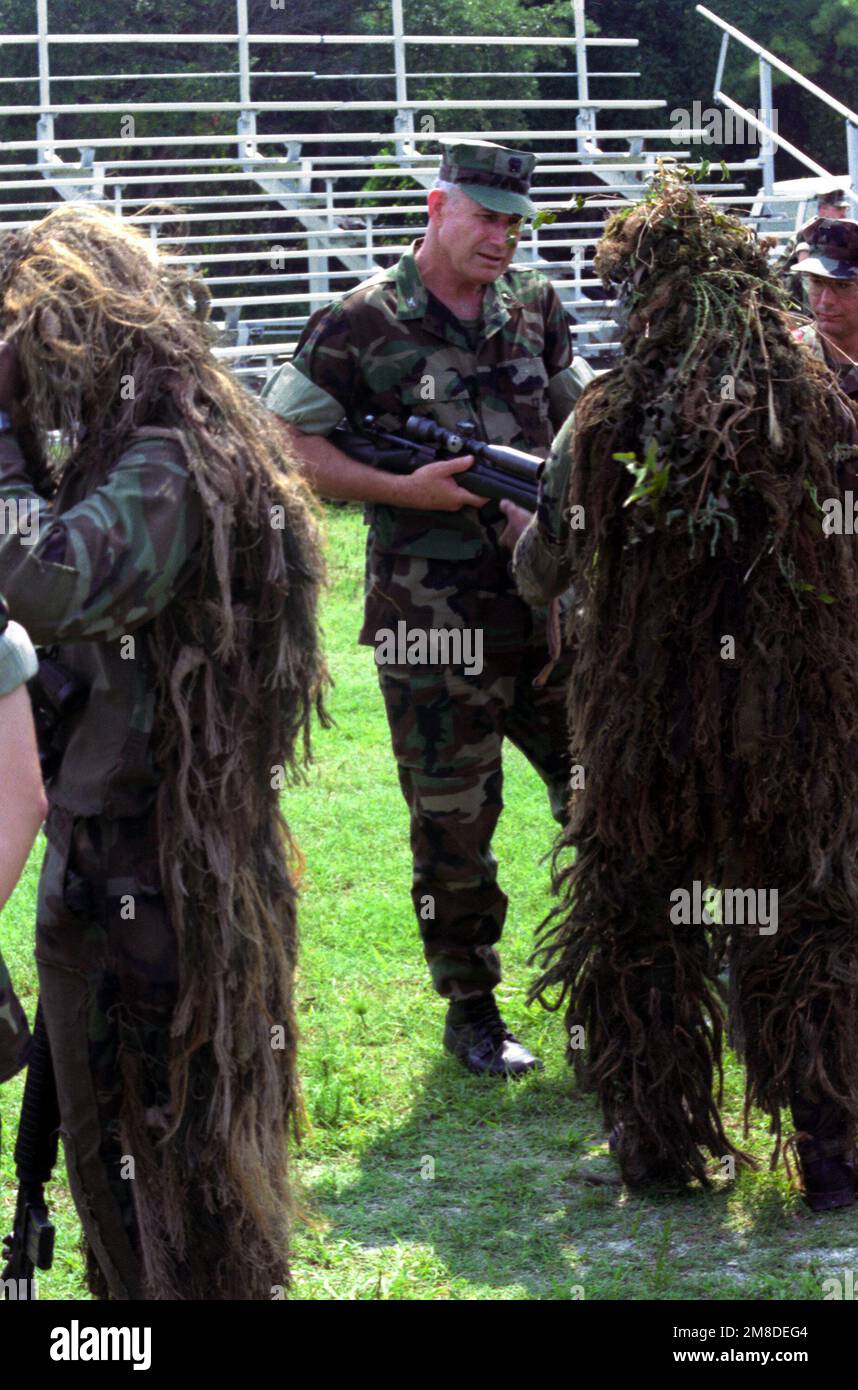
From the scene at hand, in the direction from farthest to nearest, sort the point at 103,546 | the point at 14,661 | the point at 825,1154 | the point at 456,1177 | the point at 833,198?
the point at 833,198 < the point at 456,1177 < the point at 825,1154 < the point at 103,546 < the point at 14,661

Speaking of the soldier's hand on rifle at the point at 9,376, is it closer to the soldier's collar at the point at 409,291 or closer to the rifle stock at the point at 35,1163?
the rifle stock at the point at 35,1163

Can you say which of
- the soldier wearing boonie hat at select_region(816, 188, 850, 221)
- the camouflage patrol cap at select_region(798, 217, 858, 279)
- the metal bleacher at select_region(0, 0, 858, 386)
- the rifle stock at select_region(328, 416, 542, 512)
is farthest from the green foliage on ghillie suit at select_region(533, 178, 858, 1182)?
the metal bleacher at select_region(0, 0, 858, 386)

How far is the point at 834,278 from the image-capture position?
4965 mm

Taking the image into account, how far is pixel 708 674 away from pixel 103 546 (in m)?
1.35

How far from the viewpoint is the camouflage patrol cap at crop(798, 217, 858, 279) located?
16.2ft

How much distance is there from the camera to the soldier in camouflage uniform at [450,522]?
15.1 ft

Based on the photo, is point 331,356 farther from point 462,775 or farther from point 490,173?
point 462,775

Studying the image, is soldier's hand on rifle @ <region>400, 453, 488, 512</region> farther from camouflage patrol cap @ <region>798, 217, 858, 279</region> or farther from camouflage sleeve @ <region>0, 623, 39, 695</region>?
camouflage sleeve @ <region>0, 623, 39, 695</region>

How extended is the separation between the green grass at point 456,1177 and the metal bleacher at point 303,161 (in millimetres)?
8664

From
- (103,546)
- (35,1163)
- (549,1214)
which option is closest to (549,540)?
(103,546)

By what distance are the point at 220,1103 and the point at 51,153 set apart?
1473 centimetres

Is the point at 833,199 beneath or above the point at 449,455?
above

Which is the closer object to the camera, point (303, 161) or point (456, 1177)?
point (456, 1177)

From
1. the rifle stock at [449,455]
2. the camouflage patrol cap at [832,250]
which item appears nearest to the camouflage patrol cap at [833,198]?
the camouflage patrol cap at [832,250]
